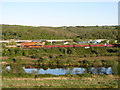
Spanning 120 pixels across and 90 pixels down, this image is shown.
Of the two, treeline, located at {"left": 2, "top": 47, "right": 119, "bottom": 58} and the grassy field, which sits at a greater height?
treeline, located at {"left": 2, "top": 47, "right": 119, "bottom": 58}

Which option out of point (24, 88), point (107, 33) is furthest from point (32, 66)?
point (107, 33)

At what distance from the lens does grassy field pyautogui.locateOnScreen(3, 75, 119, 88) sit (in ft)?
62.1

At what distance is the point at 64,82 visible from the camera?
1994cm

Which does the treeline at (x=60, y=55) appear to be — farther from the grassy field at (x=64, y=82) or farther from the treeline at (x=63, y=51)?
the grassy field at (x=64, y=82)

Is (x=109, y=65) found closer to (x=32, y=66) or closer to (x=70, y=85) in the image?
(x=32, y=66)

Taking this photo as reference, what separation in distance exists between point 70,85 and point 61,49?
24092 millimetres

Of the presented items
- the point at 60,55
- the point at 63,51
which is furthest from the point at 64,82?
the point at 63,51

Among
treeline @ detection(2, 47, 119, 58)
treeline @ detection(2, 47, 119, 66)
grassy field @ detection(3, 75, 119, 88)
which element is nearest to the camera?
grassy field @ detection(3, 75, 119, 88)

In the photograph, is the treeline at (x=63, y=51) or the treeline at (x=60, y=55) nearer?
the treeline at (x=60, y=55)

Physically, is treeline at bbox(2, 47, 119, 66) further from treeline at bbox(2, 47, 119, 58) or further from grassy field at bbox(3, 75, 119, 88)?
grassy field at bbox(3, 75, 119, 88)

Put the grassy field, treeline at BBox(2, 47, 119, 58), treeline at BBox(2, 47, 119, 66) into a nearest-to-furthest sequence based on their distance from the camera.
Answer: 1. the grassy field
2. treeline at BBox(2, 47, 119, 66)
3. treeline at BBox(2, 47, 119, 58)

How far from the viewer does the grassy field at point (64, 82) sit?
1892 centimetres

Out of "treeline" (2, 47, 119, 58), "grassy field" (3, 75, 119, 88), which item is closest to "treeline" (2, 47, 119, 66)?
"treeline" (2, 47, 119, 58)

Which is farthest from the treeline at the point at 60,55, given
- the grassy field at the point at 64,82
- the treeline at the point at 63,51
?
the grassy field at the point at 64,82
